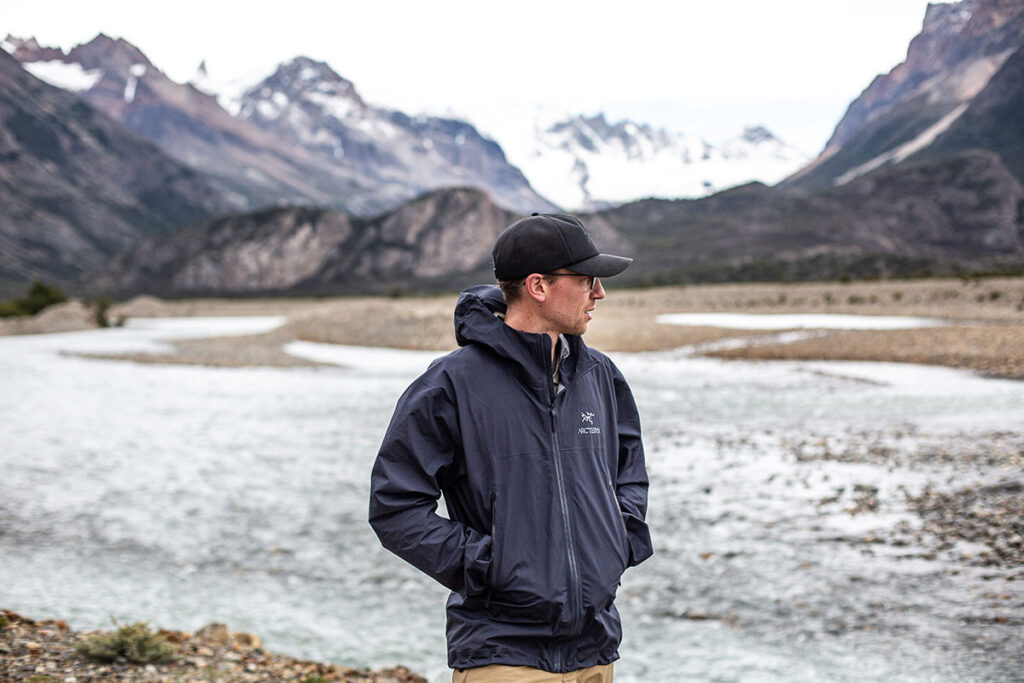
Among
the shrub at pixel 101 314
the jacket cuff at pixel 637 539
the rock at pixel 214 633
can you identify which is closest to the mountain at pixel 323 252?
the shrub at pixel 101 314

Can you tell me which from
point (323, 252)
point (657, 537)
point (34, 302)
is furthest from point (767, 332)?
point (323, 252)

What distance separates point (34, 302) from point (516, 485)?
248 feet

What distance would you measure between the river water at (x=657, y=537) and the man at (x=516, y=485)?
370 centimetres

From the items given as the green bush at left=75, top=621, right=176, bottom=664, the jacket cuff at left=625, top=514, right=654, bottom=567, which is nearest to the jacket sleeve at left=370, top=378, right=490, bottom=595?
the jacket cuff at left=625, top=514, right=654, bottom=567

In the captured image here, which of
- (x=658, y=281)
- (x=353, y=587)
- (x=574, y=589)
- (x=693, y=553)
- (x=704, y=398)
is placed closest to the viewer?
(x=574, y=589)

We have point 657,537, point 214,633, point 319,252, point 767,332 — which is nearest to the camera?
point 214,633

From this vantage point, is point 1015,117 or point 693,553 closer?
point 693,553

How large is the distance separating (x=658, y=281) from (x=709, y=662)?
3459 inches

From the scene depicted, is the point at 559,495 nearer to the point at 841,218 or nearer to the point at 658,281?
the point at 658,281

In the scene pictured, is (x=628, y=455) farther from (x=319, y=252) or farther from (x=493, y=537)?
(x=319, y=252)

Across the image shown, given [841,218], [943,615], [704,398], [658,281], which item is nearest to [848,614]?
[943,615]

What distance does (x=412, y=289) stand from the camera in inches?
5241

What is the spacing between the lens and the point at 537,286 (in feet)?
9.68

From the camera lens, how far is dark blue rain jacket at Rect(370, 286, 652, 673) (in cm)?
280
